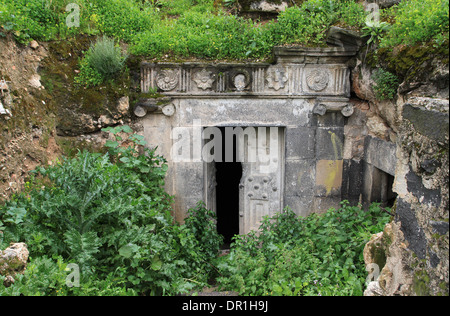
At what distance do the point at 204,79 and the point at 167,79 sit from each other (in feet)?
1.71

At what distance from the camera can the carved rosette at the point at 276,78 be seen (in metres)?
4.91

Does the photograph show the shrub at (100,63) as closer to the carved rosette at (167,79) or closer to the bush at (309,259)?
the carved rosette at (167,79)

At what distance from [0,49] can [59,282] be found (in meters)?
2.84

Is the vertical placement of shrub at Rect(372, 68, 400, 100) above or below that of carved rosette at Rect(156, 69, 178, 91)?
below

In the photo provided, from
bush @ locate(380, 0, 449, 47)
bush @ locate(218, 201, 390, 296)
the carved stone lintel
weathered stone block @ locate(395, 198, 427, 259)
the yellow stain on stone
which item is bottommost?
bush @ locate(218, 201, 390, 296)

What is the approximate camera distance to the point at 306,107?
503 cm

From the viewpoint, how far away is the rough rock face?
107 inches

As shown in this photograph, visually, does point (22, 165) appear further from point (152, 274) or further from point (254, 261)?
point (254, 261)

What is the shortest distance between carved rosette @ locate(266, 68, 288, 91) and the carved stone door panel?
660mm

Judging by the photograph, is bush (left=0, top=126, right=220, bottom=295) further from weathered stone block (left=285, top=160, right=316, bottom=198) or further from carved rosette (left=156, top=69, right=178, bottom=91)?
weathered stone block (left=285, top=160, right=316, bottom=198)

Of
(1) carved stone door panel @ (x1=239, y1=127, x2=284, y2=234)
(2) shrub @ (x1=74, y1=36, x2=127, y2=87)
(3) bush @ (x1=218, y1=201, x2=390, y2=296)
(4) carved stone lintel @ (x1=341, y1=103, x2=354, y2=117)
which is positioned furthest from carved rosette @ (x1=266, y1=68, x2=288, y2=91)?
(2) shrub @ (x1=74, y1=36, x2=127, y2=87)

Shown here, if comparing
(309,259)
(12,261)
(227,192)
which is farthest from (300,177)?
(12,261)

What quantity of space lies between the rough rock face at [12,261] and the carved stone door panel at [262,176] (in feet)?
10.5

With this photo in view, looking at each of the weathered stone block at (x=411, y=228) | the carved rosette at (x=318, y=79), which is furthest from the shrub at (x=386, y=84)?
the weathered stone block at (x=411, y=228)
